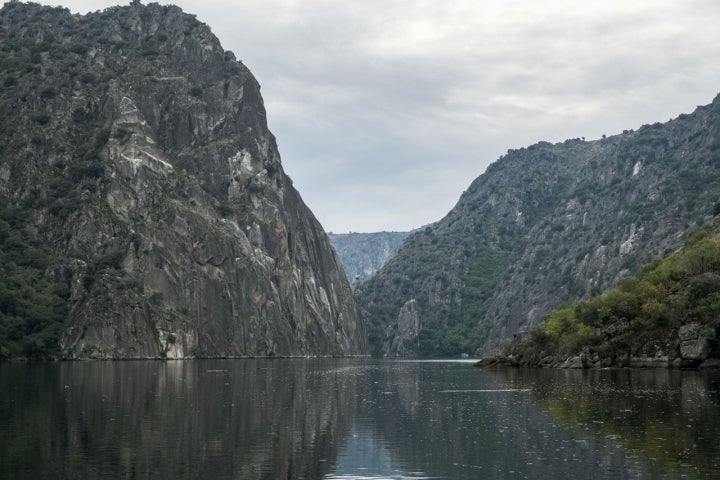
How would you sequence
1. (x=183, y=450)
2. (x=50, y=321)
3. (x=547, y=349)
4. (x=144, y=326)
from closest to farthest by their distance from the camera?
(x=183, y=450)
(x=547, y=349)
(x=50, y=321)
(x=144, y=326)

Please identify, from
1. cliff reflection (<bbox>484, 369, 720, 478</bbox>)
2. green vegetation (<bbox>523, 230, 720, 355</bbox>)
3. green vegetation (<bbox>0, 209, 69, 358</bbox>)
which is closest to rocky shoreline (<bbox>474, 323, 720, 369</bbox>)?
green vegetation (<bbox>523, 230, 720, 355</bbox>)

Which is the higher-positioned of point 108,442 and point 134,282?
point 134,282

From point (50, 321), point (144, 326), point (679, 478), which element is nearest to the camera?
point (679, 478)

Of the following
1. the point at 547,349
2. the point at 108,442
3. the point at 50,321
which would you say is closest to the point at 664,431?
the point at 108,442

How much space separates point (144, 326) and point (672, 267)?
11865cm

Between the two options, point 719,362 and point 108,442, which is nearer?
point 108,442

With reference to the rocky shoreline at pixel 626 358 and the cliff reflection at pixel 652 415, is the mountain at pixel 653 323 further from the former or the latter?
the cliff reflection at pixel 652 415

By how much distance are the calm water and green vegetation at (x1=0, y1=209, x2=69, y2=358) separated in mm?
97749

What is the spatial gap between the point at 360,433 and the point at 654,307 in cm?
8489

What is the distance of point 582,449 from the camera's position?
133 feet

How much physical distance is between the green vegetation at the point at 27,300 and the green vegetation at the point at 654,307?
107981 millimetres

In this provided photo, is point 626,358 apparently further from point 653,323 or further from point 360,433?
point 360,433

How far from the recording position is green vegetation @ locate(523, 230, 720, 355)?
373 feet

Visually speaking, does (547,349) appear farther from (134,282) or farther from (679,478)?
(679,478)
